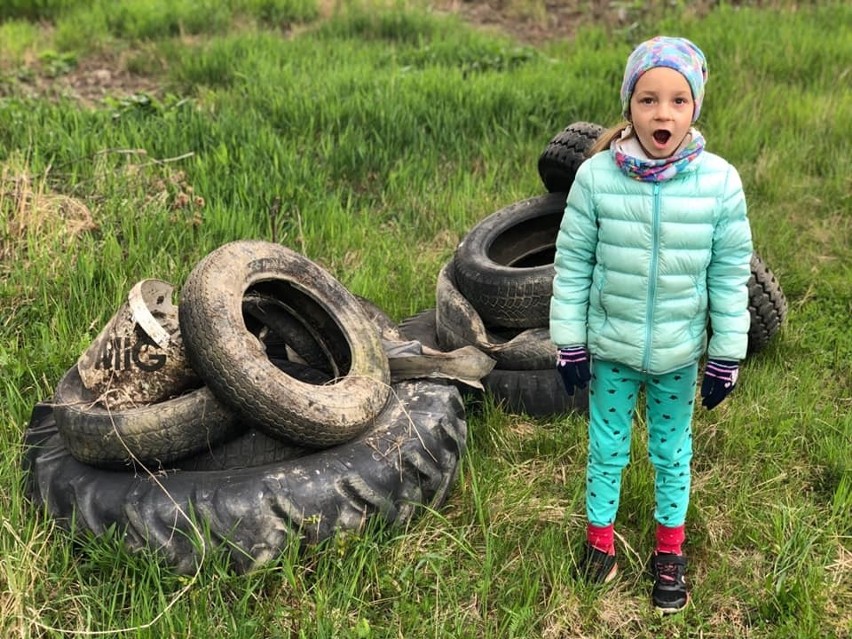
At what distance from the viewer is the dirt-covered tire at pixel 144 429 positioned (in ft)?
10.4

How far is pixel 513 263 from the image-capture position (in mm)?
4898

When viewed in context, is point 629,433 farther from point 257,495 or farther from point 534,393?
point 257,495

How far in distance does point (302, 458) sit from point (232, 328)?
565 millimetres

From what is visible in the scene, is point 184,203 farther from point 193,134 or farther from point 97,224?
point 193,134

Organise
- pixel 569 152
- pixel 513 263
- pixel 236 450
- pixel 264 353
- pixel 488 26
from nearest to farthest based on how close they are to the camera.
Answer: pixel 264 353
pixel 236 450
pixel 569 152
pixel 513 263
pixel 488 26

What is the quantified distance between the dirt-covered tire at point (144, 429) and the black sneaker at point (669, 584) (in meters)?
1.71

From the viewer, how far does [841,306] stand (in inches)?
192

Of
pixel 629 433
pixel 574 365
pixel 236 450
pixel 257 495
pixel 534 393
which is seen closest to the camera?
pixel 574 365

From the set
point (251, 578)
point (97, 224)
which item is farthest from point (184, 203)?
point (251, 578)

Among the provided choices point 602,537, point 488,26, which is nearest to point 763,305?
point 602,537

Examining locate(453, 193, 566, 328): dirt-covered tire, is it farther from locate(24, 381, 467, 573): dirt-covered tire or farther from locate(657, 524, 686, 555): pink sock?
locate(657, 524, 686, 555): pink sock

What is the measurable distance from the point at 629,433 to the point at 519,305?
4.55ft

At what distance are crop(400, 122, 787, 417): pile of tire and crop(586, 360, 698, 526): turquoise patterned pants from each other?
1.01m

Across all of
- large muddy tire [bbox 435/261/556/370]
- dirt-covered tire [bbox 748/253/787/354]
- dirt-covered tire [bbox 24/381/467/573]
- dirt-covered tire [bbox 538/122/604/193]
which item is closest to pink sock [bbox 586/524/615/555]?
dirt-covered tire [bbox 24/381/467/573]
